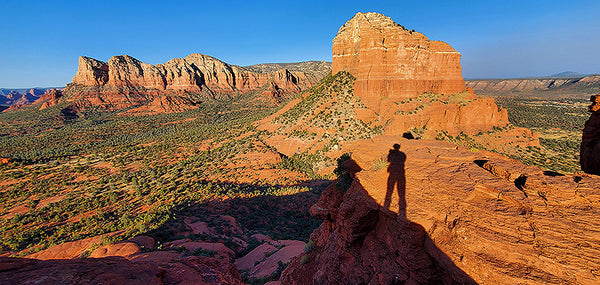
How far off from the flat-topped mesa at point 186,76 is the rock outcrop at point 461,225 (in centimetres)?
10853

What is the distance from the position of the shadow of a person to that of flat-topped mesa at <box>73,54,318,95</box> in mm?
107386

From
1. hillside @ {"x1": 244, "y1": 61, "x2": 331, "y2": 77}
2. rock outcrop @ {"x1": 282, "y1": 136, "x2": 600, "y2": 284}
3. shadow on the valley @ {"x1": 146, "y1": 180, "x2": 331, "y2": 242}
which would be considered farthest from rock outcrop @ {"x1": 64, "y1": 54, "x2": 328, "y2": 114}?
rock outcrop @ {"x1": 282, "y1": 136, "x2": 600, "y2": 284}

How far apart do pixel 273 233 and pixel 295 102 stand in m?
39.9

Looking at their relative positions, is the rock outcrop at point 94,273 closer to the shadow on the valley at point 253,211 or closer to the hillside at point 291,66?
the shadow on the valley at point 253,211

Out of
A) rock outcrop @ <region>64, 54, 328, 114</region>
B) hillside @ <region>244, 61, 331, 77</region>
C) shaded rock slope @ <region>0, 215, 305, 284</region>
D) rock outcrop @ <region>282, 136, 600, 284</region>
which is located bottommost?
shaded rock slope @ <region>0, 215, 305, 284</region>

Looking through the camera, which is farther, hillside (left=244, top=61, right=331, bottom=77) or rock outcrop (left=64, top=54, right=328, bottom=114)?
hillside (left=244, top=61, right=331, bottom=77)

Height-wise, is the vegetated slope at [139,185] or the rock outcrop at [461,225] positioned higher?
the rock outcrop at [461,225]

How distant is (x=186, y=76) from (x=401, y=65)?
411ft

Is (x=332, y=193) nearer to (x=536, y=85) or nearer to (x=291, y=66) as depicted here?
(x=291, y=66)

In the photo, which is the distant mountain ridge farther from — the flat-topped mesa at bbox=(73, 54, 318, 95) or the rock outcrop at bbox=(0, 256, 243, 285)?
the rock outcrop at bbox=(0, 256, 243, 285)

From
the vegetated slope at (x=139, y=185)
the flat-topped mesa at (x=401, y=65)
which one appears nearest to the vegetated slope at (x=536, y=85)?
the flat-topped mesa at (x=401, y=65)

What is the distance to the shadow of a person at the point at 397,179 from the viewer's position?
6.53 metres

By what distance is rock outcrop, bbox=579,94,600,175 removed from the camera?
9.77 meters

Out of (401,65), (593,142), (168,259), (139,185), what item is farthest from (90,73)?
(593,142)
